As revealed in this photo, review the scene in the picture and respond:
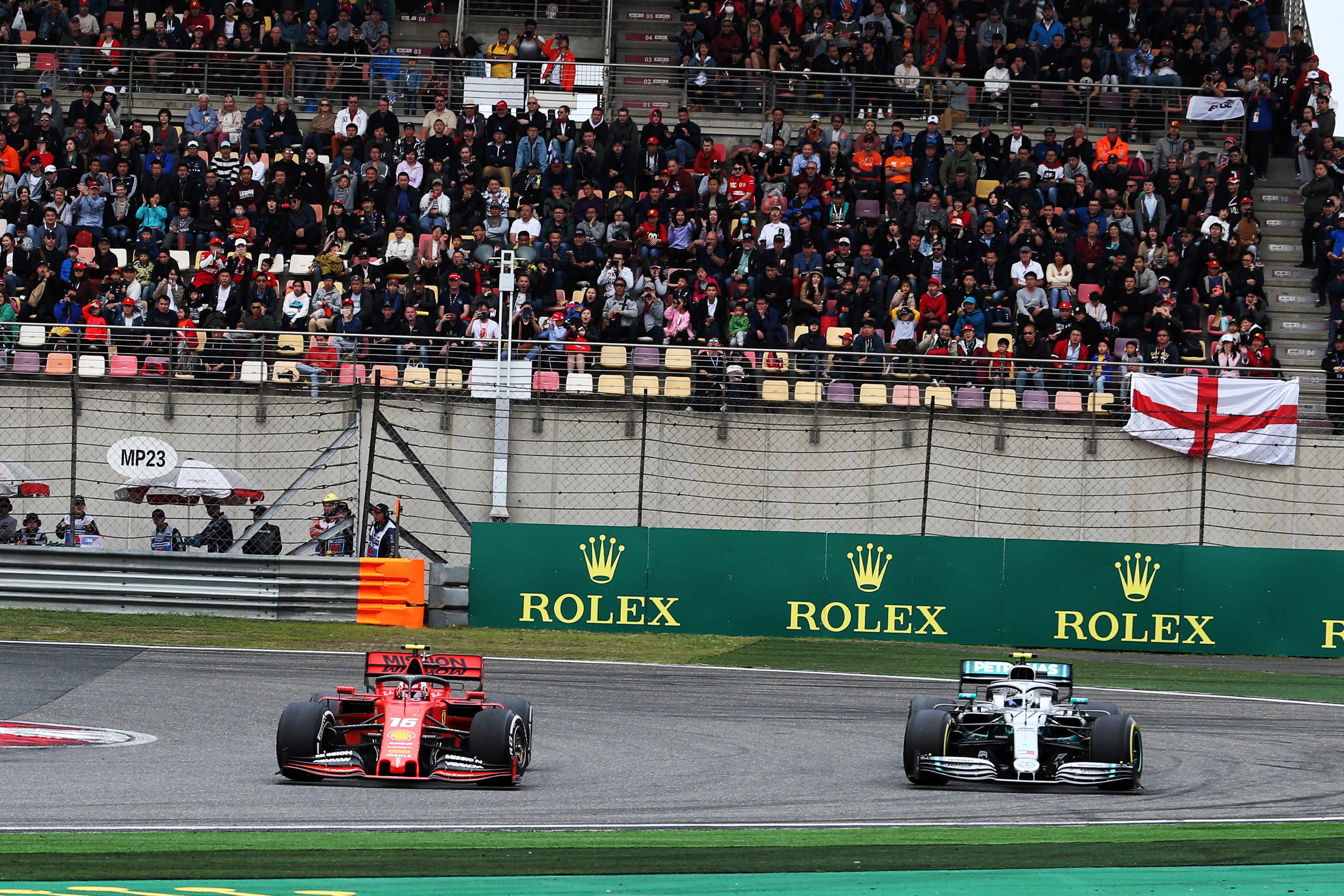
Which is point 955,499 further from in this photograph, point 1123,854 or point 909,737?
point 1123,854

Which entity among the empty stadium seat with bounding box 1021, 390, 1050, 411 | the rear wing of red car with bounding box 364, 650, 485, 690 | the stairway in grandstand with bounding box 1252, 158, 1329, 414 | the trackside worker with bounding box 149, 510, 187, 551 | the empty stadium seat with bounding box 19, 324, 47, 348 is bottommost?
the trackside worker with bounding box 149, 510, 187, 551

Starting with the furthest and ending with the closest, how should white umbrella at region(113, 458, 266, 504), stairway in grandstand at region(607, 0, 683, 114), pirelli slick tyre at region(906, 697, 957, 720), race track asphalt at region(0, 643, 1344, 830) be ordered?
stairway in grandstand at region(607, 0, 683, 114), white umbrella at region(113, 458, 266, 504), pirelli slick tyre at region(906, 697, 957, 720), race track asphalt at region(0, 643, 1344, 830)

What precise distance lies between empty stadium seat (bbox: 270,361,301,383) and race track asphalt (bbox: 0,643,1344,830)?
6.46 metres

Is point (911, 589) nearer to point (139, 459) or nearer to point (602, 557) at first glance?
point (602, 557)

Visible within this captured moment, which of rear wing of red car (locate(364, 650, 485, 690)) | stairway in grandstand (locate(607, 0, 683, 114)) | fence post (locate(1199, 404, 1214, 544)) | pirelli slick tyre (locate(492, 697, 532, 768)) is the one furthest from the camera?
stairway in grandstand (locate(607, 0, 683, 114))

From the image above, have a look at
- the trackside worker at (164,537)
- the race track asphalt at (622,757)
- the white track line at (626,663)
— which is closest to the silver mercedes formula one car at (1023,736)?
the race track asphalt at (622,757)

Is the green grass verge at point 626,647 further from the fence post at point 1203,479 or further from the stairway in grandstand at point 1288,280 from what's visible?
the stairway in grandstand at point 1288,280

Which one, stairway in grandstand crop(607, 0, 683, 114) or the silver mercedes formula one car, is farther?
stairway in grandstand crop(607, 0, 683, 114)

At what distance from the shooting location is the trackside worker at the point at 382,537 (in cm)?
2083

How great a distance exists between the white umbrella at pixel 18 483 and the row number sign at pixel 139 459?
3.11 feet

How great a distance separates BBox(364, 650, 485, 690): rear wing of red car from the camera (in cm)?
1197

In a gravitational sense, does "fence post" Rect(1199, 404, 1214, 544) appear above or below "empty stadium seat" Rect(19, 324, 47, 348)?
below

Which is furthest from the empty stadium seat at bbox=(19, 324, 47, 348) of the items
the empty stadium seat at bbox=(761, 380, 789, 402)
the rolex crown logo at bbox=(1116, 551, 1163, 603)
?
the rolex crown logo at bbox=(1116, 551, 1163, 603)

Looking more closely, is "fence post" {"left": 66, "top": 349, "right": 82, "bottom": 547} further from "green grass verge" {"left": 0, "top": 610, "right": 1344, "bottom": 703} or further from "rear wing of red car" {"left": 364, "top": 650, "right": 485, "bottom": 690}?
"rear wing of red car" {"left": 364, "top": 650, "right": 485, "bottom": 690}
